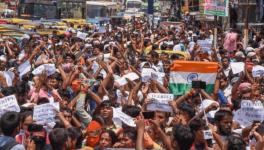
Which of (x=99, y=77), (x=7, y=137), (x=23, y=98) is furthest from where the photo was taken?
(x=99, y=77)

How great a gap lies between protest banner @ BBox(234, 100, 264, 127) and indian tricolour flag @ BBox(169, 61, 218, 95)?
301 centimetres

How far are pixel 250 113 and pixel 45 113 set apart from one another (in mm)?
2036

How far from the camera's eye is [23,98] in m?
8.71

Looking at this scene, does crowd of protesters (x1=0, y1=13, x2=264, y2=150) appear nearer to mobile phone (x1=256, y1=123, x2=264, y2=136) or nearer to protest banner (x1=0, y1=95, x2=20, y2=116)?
mobile phone (x1=256, y1=123, x2=264, y2=136)

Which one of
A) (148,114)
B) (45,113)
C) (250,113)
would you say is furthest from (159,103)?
(45,113)

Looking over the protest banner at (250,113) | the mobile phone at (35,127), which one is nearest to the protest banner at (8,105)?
the mobile phone at (35,127)

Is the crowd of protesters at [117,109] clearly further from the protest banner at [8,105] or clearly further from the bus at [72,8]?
the bus at [72,8]

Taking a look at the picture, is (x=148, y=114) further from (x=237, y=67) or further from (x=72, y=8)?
(x=72, y=8)

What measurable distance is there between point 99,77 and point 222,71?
2.00m

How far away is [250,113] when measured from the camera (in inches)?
271

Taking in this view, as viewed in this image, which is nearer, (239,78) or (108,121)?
(108,121)

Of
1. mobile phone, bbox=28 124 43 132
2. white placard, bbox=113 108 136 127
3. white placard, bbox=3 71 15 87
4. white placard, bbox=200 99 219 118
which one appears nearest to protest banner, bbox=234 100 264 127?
white placard, bbox=200 99 219 118

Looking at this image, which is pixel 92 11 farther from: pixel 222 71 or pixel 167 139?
pixel 167 139

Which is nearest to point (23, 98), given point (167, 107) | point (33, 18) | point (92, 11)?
point (167, 107)
